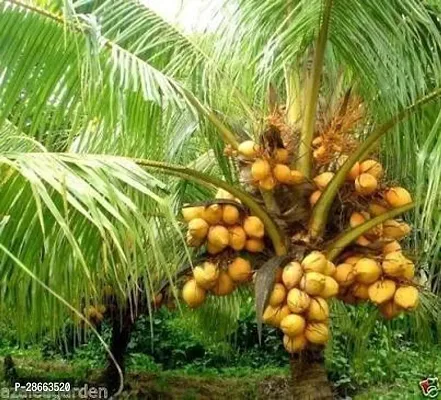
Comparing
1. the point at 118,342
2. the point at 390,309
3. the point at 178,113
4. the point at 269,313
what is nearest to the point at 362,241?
the point at 390,309

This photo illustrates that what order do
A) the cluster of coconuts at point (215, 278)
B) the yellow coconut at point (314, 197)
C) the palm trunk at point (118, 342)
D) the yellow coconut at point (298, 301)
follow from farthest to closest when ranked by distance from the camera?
the palm trunk at point (118, 342)
the yellow coconut at point (314, 197)
the cluster of coconuts at point (215, 278)
the yellow coconut at point (298, 301)

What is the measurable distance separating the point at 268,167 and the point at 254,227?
23 centimetres

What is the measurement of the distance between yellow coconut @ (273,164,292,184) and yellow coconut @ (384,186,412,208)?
38 centimetres

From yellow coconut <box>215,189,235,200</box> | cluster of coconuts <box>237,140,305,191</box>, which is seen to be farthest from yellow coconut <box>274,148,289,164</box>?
yellow coconut <box>215,189,235,200</box>

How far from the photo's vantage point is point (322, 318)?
9.27 ft

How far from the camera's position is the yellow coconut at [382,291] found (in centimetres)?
291

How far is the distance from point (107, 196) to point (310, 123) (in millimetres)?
1402

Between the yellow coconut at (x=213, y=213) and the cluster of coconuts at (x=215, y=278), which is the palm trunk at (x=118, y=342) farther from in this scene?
the yellow coconut at (x=213, y=213)

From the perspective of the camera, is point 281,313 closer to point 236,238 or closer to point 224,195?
point 236,238

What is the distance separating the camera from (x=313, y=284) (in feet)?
9.10

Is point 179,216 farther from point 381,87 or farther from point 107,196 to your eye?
point 107,196

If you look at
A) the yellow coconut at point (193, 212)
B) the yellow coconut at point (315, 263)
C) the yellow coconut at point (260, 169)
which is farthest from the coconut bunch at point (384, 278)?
the yellow coconut at point (193, 212)

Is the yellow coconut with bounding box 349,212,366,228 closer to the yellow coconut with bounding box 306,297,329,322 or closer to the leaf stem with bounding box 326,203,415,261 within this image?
the leaf stem with bounding box 326,203,415,261

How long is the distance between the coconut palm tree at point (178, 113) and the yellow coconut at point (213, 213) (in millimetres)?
93
